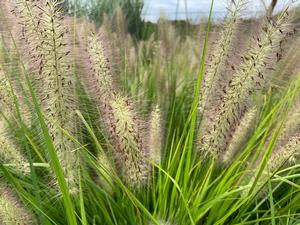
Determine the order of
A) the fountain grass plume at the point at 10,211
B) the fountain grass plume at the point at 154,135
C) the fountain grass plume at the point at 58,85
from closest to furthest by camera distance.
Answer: the fountain grass plume at the point at 58,85
the fountain grass plume at the point at 10,211
the fountain grass plume at the point at 154,135

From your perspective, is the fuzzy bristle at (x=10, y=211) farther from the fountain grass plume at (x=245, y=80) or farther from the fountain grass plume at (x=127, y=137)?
the fountain grass plume at (x=245, y=80)

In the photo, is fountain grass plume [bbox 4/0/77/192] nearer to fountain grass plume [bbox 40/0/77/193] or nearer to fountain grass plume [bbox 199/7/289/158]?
fountain grass plume [bbox 40/0/77/193]

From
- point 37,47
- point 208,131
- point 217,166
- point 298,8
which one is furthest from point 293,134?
point 37,47

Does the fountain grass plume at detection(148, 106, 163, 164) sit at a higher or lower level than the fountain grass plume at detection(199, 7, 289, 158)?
lower

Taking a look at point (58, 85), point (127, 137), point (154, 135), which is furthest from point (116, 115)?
point (154, 135)

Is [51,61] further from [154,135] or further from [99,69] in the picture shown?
[154,135]

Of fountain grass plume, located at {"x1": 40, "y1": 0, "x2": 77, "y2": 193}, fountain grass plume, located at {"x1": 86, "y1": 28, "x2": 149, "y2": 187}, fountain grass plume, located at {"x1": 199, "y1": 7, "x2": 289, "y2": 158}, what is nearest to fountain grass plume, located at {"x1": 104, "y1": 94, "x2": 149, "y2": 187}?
fountain grass plume, located at {"x1": 86, "y1": 28, "x2": 149, "y2": 187}

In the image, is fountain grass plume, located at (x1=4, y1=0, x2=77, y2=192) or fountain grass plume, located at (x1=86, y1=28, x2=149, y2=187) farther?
fountain grass plume, located at (x1=86, y1=28, x2=149, y2=187)

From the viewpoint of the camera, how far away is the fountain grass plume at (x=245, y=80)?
106cm

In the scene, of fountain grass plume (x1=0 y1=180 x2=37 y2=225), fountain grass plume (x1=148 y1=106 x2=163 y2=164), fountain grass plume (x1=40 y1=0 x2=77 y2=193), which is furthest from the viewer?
fountain grass plume (x1=148 y1=106 x2=163 y2=164)

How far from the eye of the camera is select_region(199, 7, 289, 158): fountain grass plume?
41.6 inches

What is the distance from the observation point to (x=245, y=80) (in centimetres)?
108

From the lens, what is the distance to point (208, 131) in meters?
1.22

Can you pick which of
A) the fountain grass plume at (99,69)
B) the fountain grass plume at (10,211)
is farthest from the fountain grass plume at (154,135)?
the fountain grass plume at (10,211)
